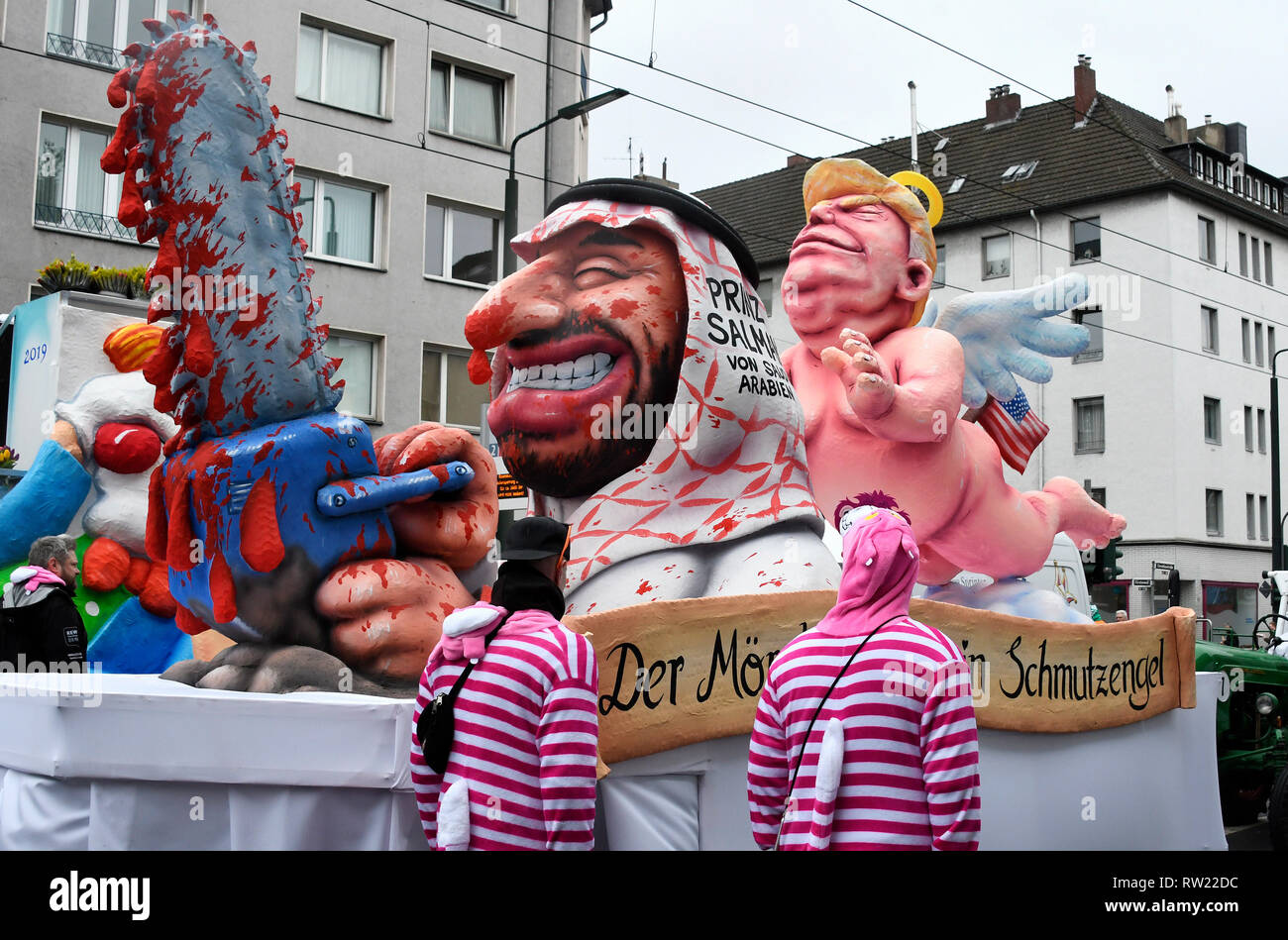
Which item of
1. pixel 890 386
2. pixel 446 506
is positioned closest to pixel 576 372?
pixel 446 506

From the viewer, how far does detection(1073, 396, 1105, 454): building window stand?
24.5m

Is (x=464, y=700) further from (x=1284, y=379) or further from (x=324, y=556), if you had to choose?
(x=1284, y=379)

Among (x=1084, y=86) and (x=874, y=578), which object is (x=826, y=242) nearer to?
(x=874, y=578)

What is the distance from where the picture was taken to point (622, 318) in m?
3.51

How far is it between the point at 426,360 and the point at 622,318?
10.7 metres

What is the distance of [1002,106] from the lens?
2631 cm

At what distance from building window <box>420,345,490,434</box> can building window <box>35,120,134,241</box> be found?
3398 millimetres

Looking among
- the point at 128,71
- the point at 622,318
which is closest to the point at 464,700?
the point at 622,318

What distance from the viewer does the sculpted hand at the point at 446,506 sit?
12.3 feet

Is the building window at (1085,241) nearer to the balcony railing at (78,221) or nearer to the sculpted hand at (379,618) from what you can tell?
the balcony railing at (78,221)

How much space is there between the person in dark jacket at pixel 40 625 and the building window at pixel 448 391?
7.75m

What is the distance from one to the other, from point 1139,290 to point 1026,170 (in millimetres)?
Result: 3517

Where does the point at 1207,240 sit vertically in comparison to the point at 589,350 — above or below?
above
